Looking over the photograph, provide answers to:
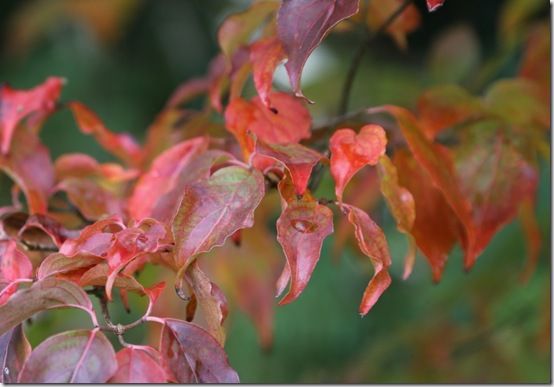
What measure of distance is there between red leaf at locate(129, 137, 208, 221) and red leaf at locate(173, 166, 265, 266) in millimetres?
119

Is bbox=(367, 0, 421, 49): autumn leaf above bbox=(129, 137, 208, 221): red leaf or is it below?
below

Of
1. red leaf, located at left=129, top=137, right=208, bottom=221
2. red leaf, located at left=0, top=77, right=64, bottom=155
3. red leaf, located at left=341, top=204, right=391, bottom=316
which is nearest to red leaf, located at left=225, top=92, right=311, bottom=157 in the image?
red leaf, located at left=129, top=137, right=208, bottom=221

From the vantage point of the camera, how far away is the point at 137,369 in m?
0.57

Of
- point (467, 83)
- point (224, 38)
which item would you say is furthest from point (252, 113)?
point (467, 83)

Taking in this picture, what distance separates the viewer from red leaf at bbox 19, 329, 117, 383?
0.56 meters

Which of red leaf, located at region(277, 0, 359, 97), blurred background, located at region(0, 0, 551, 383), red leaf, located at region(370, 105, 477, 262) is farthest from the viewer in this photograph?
blurred background, located at region(0, 0, 551, 383)

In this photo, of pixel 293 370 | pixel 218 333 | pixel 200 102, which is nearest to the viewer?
pixel 218 333

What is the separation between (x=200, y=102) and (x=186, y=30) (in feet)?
0.78

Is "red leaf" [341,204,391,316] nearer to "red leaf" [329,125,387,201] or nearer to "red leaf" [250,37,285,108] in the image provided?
"red leaf" [329,125,387,201]

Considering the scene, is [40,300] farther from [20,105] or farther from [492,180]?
[492,180]

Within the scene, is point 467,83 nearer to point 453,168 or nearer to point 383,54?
point 383,54

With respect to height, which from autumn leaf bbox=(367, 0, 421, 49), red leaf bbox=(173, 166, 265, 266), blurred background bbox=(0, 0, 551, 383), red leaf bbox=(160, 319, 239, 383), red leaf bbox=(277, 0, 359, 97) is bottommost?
blurred background bbox=(0, 0, 551, 383)

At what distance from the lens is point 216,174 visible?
2.22ft

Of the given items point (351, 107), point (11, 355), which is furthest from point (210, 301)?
point (351, 107)
